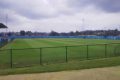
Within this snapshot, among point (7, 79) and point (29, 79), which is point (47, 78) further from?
point (7, 79)

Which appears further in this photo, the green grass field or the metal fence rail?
the green grass field

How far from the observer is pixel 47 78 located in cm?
1423

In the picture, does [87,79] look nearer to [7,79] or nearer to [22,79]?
[22,79]

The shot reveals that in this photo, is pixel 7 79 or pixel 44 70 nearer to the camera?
pixel 7 79

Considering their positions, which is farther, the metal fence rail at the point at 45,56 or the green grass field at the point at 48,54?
the green grass field at the point at 48,54

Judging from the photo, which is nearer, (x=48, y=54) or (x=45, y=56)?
(x=45, y=56)

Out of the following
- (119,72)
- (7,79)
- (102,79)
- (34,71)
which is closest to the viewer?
(102,79)

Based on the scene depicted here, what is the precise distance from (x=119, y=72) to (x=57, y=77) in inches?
161

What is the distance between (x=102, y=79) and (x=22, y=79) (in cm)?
449

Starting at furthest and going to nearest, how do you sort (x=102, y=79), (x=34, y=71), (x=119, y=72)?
(x=34, y=71)
(x=119, y=72)
(x=102, y=79)

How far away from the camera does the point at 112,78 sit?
13758 mm

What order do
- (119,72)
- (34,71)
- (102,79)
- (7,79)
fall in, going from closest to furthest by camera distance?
(102,79) < (7,79) < (119,72) < (34,71)

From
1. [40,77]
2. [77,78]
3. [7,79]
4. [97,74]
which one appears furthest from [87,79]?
[7,79]

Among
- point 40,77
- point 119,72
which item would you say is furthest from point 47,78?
point 119,72
